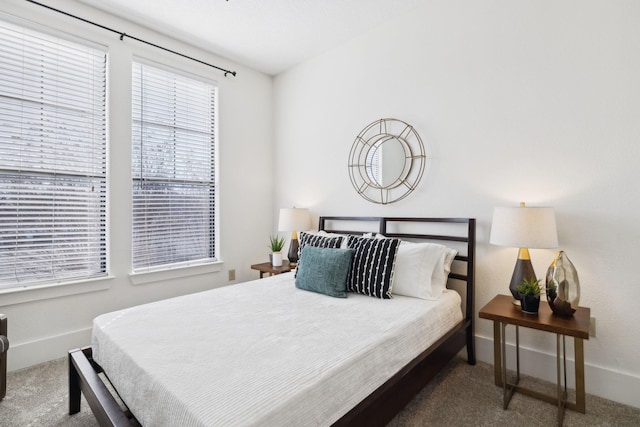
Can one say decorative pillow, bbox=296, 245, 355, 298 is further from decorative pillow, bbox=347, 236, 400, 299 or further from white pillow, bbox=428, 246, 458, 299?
white pillow, bbox=428, 246, 458, 299

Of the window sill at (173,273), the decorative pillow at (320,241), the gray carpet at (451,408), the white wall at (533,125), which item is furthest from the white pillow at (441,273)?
the window sill at (173,273)

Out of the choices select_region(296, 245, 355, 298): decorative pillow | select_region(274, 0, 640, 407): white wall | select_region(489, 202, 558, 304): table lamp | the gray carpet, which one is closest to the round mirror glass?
select_region(274, 0, 640, 407): white wall

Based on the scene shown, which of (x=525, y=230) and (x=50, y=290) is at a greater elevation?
(x=525, y=230)

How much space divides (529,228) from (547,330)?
57 centimetres

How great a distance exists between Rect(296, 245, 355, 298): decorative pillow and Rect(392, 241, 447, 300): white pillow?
37 cm

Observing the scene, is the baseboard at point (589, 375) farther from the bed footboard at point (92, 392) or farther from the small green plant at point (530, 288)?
the bed footboard at point (92, 392)

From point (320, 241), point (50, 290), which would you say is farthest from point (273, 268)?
point (50, 290)

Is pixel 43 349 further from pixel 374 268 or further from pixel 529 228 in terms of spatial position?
pixel 529 228

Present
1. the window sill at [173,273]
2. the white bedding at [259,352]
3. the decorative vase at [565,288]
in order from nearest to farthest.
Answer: the white bedding at [259,352]
the decorative vase at [565,288]
the window sill at [173,273]

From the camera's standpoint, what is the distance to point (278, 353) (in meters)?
A: 1.39

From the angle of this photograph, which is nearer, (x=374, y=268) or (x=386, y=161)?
(x=374, y=268)

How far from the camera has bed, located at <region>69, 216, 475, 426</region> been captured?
1111 mm

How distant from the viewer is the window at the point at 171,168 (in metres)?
3.01

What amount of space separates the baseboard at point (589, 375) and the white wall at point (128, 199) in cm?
236
